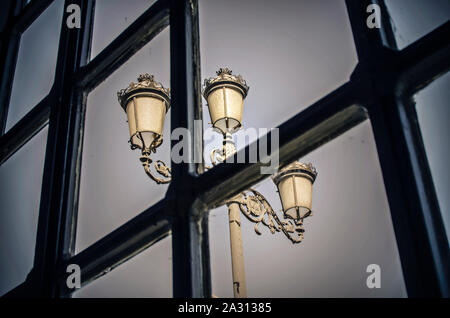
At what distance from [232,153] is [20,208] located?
2.62 feet

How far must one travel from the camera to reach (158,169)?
1.37m

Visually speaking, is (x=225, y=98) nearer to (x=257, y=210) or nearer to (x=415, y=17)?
(x=257, y=210)

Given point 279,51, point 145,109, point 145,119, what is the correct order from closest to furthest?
point 279,51, point 145,119, point 145,109

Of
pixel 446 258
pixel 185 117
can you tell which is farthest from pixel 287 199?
pixel 446 258

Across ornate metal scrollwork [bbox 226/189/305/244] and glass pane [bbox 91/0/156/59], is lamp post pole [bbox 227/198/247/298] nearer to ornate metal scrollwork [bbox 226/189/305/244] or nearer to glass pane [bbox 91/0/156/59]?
ornate metal scrollwork [bbox 226/189/305/244]

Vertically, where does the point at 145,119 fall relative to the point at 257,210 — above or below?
above

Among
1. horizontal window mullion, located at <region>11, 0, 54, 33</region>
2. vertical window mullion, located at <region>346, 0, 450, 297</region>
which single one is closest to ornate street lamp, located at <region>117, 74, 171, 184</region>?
vertical window mullion, located at <region>346, 0, 450, 297</region>

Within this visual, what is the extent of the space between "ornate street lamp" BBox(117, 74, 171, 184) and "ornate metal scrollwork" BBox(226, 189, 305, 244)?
7.7 inches

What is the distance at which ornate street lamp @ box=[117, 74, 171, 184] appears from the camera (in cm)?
142

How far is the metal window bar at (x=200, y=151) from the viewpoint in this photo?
0.88m

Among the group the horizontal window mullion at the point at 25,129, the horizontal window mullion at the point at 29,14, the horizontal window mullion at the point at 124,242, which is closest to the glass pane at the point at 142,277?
the horizontal window mullion at the point at 124,242

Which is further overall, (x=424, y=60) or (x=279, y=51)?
(x=279, y=51)

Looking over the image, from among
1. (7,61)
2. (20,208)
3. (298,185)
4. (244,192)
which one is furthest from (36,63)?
(298,185)
